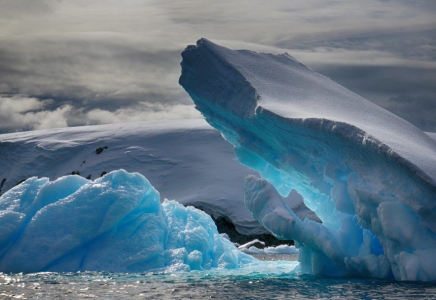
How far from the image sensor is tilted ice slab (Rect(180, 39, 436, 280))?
28.0 feet

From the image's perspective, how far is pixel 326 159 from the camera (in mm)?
10141

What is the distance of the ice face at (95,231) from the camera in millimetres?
10875

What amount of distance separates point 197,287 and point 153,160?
25.4 metres

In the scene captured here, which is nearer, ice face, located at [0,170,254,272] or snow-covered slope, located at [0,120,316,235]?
ice face, located at [0,170,254,272]

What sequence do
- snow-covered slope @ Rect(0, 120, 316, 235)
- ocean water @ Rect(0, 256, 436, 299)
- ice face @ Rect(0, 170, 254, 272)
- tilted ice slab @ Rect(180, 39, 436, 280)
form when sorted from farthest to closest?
snow-covered slope @ Rect(0, 120, 316, 235), ice face @ Rect(0, 170, 254, 272), tilted ice slab @ Rect(180, 39, 436, 280), ocean water @ Rect(0, 256, 436, 299)

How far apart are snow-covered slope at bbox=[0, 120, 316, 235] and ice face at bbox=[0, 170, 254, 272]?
1600cm

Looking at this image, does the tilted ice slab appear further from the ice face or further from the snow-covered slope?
the snow-covered slope

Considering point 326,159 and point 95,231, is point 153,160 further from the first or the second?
point 326,159

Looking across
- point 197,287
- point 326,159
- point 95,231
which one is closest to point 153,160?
point 95,231

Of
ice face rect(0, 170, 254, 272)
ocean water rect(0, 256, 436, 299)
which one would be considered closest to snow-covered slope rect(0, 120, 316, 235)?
ice face rect(0, 170, 254, 272)

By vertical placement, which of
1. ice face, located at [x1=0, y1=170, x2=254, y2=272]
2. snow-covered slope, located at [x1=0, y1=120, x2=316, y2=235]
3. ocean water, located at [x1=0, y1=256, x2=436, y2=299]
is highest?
snow-covered slope, located at [x1=0, y1=120, x2=316, y2=235]

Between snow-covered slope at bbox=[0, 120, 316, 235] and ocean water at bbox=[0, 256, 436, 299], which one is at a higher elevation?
snow-covered slope at bbox=[0, 120, 316, 235]

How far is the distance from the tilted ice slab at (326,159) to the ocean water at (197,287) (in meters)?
0.62

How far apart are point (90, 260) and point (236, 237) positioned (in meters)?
17.1
